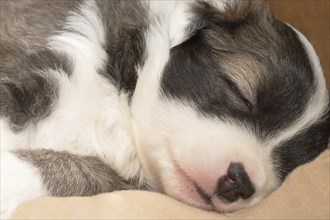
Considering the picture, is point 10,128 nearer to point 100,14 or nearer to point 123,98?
point 123,98

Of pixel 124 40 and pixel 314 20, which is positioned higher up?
pixel 124 40

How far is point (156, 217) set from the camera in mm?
2225

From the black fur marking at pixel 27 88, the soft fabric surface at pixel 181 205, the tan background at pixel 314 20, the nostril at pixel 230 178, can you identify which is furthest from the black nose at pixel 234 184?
the tan background at pixel 314 20

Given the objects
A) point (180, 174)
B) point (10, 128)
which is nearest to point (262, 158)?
point (180, 174)

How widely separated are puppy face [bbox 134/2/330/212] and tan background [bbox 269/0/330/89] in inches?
29.8

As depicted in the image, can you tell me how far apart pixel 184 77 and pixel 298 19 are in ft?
4.20

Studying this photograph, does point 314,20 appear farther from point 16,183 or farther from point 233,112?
point 16,183

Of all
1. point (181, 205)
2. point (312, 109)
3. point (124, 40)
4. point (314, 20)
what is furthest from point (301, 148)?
point (314, 20)

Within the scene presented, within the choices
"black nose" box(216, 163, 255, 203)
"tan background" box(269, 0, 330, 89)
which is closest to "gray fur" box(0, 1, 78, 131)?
"black nose" box(216, 163, 255, 203)

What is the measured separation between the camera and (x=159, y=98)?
103 inches

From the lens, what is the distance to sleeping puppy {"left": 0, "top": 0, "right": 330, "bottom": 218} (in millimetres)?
2410

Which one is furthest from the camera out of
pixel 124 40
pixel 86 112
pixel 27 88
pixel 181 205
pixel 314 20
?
pixel 314 20

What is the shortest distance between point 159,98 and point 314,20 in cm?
137

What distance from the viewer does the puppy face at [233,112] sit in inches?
93.0
